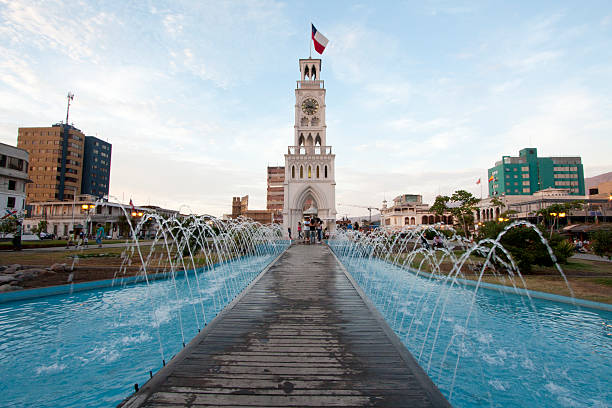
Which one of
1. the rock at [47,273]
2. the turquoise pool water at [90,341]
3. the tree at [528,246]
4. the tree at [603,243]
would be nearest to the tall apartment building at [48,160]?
the rock at [47,273]

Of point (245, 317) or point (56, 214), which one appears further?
point (56, 214)

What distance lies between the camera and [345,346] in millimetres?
4984

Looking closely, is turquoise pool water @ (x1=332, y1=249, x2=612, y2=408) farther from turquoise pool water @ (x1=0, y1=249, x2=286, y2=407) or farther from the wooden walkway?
turquoise pool water @ (x1=0, y1=249, x2=286, y2=407)

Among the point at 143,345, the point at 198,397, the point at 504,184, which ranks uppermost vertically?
the point at 504,184

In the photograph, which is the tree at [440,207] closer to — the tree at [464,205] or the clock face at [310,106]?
the tree at [464,205]

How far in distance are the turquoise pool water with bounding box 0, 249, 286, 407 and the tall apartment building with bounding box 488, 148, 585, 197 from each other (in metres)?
131

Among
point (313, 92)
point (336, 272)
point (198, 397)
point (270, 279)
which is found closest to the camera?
point (198, 397)

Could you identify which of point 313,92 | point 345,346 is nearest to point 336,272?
point 345,346

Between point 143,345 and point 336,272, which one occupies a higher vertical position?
point 336,272

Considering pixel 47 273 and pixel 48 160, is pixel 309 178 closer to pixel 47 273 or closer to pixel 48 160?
pixel 47 273

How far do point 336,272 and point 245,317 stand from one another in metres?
6.50

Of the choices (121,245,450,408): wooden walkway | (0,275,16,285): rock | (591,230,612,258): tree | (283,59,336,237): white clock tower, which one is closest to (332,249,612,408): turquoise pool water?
(121,245,450,408): wooden walkway

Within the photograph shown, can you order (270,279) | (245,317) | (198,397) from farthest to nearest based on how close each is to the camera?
(270,279) < (245,317) < (198,397)

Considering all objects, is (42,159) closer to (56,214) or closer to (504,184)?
(56,214)
